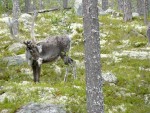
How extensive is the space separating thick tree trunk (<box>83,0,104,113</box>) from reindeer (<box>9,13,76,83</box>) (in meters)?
5.80

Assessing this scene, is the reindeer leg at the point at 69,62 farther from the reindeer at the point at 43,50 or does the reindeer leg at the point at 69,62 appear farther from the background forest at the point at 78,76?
the background forest at the point at 78,76

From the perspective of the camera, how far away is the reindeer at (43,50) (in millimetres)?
17172

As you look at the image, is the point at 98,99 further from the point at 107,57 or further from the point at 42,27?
the point at 42,27

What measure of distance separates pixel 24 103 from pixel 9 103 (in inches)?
29.0

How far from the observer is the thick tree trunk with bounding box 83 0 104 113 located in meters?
11.2

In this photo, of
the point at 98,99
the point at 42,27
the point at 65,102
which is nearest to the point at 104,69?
the point at 65,102

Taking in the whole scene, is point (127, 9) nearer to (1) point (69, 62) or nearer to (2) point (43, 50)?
(1) point (69, 62)

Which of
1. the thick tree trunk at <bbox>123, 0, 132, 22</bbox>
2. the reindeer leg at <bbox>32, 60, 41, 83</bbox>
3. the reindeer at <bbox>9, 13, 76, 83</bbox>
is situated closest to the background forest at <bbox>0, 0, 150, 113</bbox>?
the reindeer leg at <bbox>32, 60, 41, 83</bbox>

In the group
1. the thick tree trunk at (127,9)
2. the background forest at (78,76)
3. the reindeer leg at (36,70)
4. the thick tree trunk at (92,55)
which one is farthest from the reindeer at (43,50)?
the thick tree trunk at (127,9)

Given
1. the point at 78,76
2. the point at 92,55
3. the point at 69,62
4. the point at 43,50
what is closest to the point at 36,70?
the point at 43,50

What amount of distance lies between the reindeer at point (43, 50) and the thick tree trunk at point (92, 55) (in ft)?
19.0

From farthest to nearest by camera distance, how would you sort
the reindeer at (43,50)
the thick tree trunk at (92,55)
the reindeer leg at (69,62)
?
the reindeer leg at (69,62) → the reindeer at (43,50) → the thick tree trunk at (92,55)

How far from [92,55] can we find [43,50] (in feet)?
22.3

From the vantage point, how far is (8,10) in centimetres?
4134
